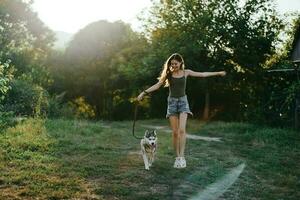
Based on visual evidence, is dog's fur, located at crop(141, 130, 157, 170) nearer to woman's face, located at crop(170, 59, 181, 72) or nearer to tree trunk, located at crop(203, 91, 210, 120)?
woman's face, located at crop(170, 59, 181, 72)

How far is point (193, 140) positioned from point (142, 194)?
9.07 m

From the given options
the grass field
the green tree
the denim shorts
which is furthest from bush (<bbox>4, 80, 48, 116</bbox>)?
the denim shorts

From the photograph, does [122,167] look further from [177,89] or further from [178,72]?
A: [178,72]

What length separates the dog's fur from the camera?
32.6 feet

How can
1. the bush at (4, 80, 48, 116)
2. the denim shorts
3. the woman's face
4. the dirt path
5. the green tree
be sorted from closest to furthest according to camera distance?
the dirt path < the woman's face < the denim shorts < the bush at (4, 80, 48, 116) < the green tree

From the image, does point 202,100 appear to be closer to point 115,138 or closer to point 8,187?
point 115,138

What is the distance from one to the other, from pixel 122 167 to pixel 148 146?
724mm

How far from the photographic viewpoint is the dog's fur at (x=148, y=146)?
391 inches

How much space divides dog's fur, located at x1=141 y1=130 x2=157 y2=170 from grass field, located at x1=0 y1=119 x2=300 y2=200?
20cm

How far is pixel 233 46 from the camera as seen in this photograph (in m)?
29.6

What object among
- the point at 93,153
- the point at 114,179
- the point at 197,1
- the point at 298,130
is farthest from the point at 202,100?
the point at 114,179

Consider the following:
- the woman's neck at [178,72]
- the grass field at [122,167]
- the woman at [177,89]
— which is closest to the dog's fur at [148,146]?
the grass field at [122,167]

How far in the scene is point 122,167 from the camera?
1027cm

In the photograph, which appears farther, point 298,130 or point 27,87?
point 27,87
